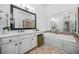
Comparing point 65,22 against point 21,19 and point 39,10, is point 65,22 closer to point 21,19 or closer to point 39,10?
point 39,10

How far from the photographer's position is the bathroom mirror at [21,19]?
1.51 metres

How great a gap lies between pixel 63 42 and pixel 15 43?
1.02 metres

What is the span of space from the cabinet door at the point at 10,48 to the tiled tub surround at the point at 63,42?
70cm

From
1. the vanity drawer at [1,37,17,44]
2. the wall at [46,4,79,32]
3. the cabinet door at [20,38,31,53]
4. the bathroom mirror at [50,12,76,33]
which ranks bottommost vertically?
the cabinet door at [20,38,31,53]

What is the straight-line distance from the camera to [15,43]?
130 centimetres

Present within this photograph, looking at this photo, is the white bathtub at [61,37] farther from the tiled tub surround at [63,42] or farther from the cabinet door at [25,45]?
the cabinet door at [25,45]

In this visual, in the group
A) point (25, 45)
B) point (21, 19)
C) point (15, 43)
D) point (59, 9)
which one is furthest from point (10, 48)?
point (59, 9)

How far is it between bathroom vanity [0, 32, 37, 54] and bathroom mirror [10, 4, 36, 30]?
254 millimetres

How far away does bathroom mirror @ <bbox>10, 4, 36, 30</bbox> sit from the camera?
4.95 ft

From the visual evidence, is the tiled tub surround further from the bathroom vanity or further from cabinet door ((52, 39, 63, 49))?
the bathroom vanity

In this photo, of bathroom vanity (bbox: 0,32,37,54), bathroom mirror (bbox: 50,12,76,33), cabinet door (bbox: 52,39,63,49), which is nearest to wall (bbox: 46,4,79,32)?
bathroom mirror (bbox: 50,12,76,33)
